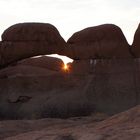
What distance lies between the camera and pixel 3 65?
2200 cm

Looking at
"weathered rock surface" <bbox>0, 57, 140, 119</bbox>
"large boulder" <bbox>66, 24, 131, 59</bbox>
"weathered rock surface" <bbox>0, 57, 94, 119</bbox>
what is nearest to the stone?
"large boulder" <bbox>66, 24, 131, 59</bbox>

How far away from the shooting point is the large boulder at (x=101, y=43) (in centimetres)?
2073

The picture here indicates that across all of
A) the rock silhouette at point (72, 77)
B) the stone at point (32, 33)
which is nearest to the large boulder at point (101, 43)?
the rock silhouette at point (72, 77)

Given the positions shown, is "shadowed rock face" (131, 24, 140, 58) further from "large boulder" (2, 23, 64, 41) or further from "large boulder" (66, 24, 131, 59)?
"large boulder" (2, 23, 64, 41)

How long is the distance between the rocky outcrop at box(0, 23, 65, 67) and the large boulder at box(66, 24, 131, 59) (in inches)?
36.4

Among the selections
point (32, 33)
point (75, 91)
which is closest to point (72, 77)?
point (75, 91)

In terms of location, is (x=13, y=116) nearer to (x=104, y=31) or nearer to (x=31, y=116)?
(x=31, y=116)

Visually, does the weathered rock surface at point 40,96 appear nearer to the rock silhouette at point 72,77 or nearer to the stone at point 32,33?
the rock silhouette at point 72,77

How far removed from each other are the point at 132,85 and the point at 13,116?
204 inches

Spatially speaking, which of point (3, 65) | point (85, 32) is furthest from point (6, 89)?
point (85, 32)

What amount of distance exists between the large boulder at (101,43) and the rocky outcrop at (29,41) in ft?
3.03

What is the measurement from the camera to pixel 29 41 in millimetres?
21234

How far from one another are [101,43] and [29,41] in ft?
10.3

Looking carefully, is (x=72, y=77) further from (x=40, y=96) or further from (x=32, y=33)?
(x=32, y=33)
